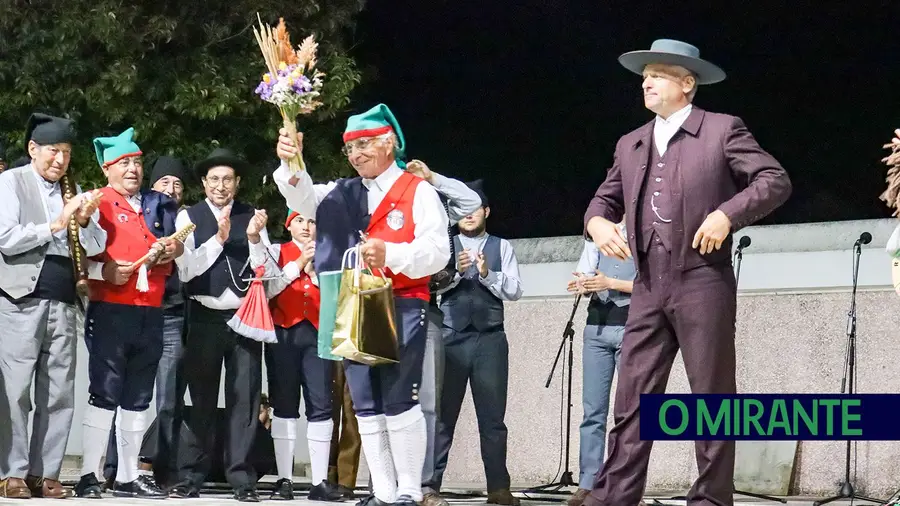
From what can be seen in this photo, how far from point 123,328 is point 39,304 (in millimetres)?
487

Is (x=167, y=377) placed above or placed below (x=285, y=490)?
above

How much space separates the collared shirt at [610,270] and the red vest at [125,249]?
2.56m

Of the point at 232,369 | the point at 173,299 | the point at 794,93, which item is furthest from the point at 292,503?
the point at 794,93

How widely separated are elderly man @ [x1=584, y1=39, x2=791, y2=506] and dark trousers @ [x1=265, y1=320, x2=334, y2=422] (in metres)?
3.04

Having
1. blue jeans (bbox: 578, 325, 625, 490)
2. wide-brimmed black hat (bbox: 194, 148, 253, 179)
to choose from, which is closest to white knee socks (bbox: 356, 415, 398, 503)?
blue jeans (bbox: 578, 325, 625, 490)

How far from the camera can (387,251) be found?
668cm

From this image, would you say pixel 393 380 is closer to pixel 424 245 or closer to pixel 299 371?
pixel 424 245

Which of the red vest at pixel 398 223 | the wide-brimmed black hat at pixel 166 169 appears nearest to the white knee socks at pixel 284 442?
the wide-brimmed black hat at pixel 166 169

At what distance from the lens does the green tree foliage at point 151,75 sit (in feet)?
46.3

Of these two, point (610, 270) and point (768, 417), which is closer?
point (768, 417)

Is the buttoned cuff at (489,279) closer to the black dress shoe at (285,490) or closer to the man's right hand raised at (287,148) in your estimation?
the black dress shoe at (285,490)

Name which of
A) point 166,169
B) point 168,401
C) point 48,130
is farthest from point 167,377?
point 48,130

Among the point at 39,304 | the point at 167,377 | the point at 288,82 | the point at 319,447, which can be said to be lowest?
the point at 319,447

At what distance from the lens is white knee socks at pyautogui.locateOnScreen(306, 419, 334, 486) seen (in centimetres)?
880
